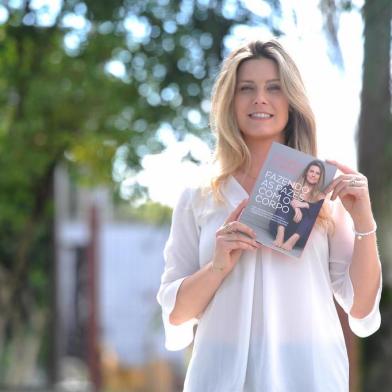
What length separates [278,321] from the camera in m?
2.69

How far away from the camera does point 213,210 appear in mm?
2834

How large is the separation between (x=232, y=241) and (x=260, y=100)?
448mm

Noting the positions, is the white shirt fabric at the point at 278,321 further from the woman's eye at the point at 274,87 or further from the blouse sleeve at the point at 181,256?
the woman's eye at the point at 274,87

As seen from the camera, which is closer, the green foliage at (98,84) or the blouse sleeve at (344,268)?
the blouse sleeve at (344,268)

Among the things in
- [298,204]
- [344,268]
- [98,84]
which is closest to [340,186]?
[298,204]

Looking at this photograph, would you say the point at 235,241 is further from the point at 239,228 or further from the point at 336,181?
the point at 336,181

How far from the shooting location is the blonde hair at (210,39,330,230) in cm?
282

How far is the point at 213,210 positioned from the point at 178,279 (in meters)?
0.23

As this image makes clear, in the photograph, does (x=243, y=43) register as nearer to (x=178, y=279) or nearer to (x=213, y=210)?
(x=213, y=210)

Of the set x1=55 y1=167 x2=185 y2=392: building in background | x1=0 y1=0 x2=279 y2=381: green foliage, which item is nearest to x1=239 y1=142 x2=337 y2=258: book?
x1=0 y1=0 x2=279 y2=381: green foliage

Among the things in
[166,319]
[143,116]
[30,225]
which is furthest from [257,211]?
[30,225]

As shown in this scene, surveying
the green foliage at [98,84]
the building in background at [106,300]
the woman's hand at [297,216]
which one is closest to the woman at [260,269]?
the woman's hand at [297,216]

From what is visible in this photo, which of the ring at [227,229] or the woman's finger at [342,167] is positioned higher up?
the woman's finger at [342,167]

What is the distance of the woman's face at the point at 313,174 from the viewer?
263 centimetres
